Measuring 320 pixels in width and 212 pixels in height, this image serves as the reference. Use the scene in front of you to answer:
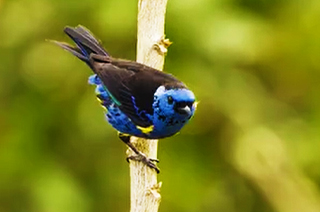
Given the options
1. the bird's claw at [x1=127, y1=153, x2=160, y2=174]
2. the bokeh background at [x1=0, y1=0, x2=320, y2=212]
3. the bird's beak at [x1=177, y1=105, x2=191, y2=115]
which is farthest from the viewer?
the bokeh background at [x1=0, y1=0, x2=320, y2=212]

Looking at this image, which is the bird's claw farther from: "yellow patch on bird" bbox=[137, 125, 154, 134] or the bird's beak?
the bird's beak

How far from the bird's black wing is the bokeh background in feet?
4.18

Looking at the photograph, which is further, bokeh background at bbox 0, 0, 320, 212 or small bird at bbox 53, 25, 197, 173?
bokeh background at bbox 0, 0, 320, 212

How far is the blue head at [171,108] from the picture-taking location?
→ 1.64 m

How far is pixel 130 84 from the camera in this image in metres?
1.78

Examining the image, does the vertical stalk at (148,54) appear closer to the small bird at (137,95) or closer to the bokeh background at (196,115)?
the small bird at (137,95)

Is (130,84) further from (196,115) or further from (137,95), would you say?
(196,115)

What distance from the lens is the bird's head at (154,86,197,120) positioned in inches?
64.4

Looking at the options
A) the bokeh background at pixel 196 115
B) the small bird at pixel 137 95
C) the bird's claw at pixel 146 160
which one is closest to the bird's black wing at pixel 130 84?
the small bird at pixel 137 95

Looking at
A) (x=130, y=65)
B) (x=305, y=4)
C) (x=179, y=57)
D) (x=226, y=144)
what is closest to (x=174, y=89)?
(x=130, y=65)

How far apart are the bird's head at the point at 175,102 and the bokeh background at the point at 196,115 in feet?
4.51

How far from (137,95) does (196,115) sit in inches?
58.1

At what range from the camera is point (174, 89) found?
166 centimetres

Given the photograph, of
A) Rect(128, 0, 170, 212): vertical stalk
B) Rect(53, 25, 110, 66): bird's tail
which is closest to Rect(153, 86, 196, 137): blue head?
Rect(128, 0, 170, 212): vertical stalk
